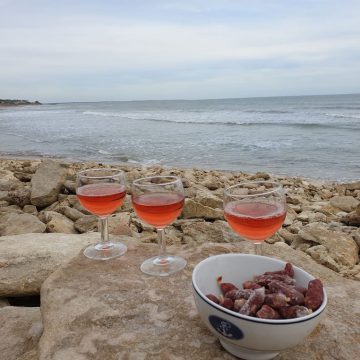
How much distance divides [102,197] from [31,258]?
1077 millimetres

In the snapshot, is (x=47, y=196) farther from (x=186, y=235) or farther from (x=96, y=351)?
(x=96, y=351)

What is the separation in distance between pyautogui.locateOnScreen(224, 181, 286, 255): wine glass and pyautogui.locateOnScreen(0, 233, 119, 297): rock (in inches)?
45.0

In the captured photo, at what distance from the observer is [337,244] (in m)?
4.04

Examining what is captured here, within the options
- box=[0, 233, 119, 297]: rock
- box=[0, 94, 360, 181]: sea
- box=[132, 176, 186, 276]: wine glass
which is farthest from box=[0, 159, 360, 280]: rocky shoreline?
box=[0, 94, 360, 181]: sea

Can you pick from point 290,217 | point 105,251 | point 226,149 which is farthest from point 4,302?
point 226,149

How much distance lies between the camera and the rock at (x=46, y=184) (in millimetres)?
5672

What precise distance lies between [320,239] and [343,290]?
101 inches

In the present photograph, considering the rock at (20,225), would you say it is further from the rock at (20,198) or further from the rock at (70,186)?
the rock at (70,186)

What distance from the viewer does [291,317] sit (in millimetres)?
1112

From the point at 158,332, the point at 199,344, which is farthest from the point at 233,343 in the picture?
the point at 158,332

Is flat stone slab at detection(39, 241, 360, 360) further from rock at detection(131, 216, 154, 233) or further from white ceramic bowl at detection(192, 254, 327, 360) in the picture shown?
rock at detection(131, 216, 154, 233)

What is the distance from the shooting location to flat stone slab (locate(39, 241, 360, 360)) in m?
1.30

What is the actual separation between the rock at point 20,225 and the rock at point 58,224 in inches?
3.2

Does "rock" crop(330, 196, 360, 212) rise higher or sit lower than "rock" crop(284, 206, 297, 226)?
lower
